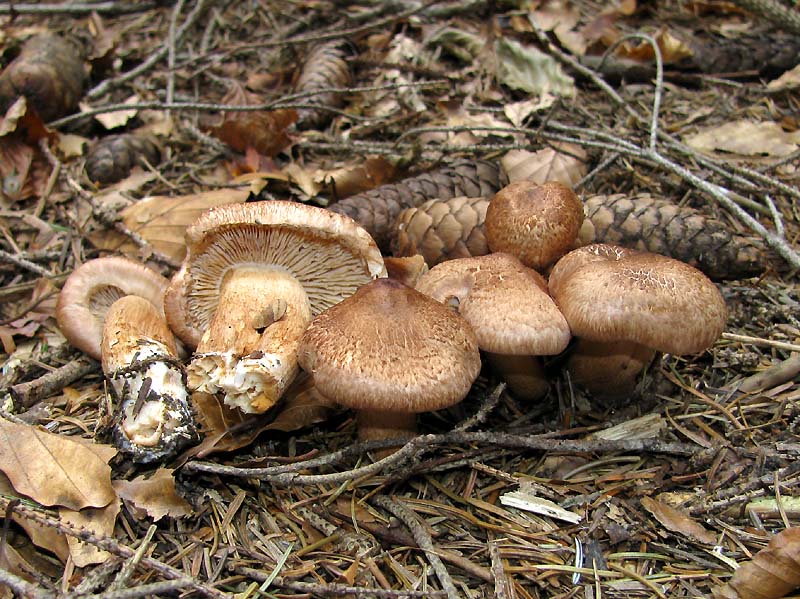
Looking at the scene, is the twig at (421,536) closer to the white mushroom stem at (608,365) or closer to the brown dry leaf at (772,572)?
the brown dry leaf at (772,572)

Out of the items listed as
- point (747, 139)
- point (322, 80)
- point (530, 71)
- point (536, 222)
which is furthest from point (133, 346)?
point (747, 139)

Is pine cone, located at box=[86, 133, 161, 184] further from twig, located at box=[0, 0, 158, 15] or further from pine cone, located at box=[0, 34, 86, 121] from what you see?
twig, located at box=[0, 0, 158, 15]

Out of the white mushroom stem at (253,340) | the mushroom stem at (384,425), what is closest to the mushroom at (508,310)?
the mushroom stem at (384,425)

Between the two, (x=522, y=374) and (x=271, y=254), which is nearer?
(x=522, y=374)

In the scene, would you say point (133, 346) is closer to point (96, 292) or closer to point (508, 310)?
point (96, 292)

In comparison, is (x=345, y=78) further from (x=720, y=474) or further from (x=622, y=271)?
(x=720, y=474)

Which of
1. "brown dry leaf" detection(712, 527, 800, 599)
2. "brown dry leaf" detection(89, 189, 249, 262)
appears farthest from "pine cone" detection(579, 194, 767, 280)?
"brown dry leaf" detection(89, 189, 249, 262)
